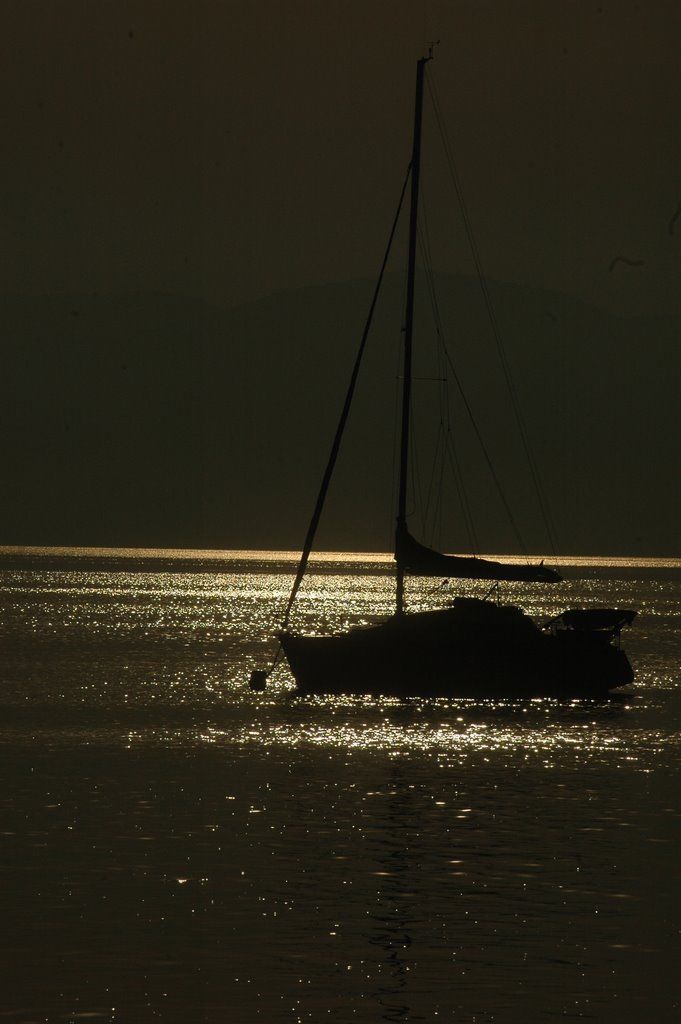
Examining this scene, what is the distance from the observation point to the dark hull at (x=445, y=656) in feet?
173

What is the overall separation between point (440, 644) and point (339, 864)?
26.1 m

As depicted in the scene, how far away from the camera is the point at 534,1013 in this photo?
18.8m

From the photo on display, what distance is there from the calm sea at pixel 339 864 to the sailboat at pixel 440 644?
3.37 ft

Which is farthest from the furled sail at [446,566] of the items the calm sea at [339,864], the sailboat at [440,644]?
the calm sea at [339,864]

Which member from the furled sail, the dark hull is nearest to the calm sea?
the dark hull

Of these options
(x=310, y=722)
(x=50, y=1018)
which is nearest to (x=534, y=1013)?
(x=50, y=1018)

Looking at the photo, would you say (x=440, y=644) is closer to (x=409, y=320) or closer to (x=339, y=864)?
(x=409, y=320)

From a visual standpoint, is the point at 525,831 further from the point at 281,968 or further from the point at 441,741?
the point at 441,741

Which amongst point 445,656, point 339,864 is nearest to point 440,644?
point 445,656

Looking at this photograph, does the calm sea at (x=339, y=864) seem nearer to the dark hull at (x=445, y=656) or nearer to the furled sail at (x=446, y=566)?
the dark hull at (x=445, y=656)

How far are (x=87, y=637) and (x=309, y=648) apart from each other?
5699 centimetres

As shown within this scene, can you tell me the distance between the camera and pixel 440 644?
5338cm

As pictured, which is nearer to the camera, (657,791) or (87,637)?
(657,791)

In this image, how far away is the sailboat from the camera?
5284 centimetres
